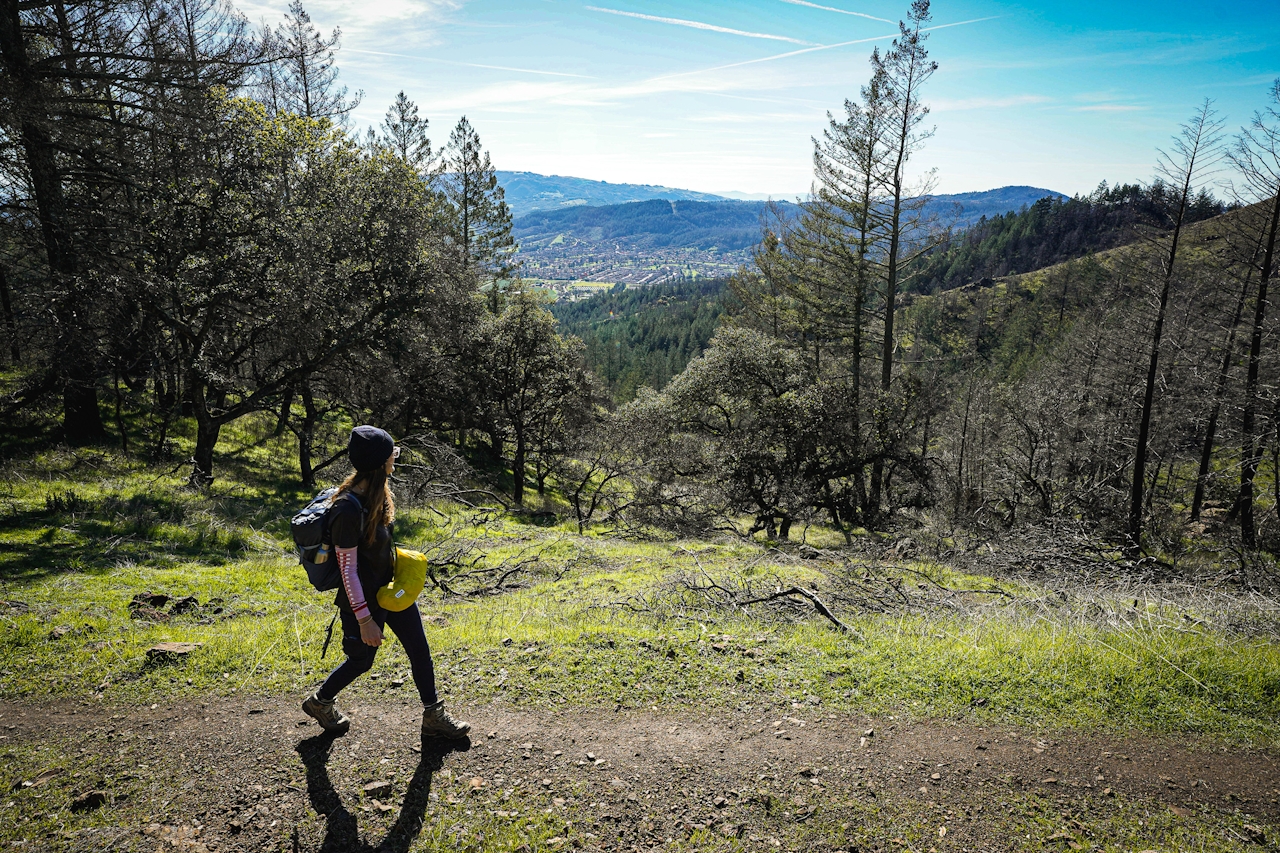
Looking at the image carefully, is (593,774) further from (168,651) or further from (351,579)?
(168,651)

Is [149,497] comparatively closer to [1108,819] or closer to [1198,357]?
[1108,819]

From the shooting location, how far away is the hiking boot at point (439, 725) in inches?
175

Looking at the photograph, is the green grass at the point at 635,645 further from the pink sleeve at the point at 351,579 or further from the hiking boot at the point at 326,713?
the pink sleeve at the point at 351,579

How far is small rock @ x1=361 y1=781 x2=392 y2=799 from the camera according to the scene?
12.8ft

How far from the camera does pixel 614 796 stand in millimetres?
4023

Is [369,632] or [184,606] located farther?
[184,606]

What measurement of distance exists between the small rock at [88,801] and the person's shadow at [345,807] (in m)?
1.07

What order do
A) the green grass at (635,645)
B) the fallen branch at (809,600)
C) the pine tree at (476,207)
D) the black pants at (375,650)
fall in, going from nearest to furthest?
the black pants at (375,650) → the green grass at (635,645) → the fallen branch at (809,600) → the pine tree at (476,207)

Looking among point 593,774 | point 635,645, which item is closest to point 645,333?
point 635,645

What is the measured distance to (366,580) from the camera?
416cm

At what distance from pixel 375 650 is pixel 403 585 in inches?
20.4

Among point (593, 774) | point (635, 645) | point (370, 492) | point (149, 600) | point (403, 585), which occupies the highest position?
point (370, 492)

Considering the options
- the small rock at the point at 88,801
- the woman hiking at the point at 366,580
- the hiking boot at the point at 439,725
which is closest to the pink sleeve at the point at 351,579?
the woman hiking at the point at 366,580

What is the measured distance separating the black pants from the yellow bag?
12 cm
